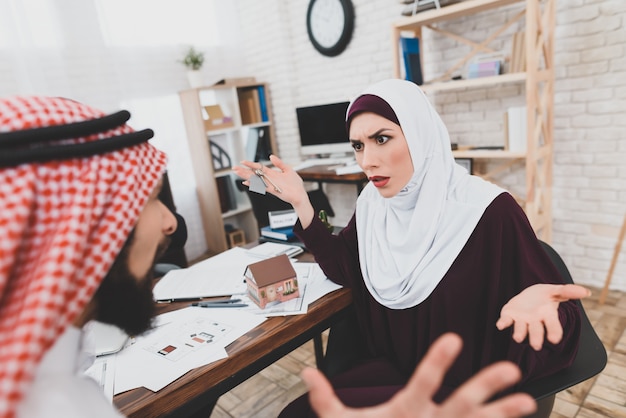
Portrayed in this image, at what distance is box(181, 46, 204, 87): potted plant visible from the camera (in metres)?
3.82

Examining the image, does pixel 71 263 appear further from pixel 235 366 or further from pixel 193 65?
pixel 193 65

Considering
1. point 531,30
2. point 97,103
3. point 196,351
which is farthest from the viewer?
point 97,103

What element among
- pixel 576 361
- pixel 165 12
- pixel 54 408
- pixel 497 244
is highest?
pixel 165 12

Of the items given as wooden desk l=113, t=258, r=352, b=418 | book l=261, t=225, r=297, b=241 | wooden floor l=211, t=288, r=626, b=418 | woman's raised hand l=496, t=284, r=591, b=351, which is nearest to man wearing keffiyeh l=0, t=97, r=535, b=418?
wooden desk l=113, t=258, r=352, b=418

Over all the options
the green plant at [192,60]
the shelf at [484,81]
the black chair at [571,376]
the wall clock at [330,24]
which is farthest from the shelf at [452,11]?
the black chair at [571,376]

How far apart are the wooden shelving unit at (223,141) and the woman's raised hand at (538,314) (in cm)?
337

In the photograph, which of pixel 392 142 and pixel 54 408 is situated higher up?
pixel 392 142

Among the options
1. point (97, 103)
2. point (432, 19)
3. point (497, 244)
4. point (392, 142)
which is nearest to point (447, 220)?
point (497, 244)

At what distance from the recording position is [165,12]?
3.83 meters

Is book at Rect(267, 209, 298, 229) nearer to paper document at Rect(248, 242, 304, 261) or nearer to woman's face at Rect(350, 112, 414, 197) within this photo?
paper document at Rect(248, 242, 304, 261)

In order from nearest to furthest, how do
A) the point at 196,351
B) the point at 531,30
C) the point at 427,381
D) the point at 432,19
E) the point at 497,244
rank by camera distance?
the point at 427,381, the point at 196,351, the point at 497,244, the point at 531,30, the point at 432,19

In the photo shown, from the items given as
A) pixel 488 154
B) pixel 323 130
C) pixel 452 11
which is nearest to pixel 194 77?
pixel 323 130

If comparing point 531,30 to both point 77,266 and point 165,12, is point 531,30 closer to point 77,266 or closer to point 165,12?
point 77,266

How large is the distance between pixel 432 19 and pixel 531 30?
2.18 feet
